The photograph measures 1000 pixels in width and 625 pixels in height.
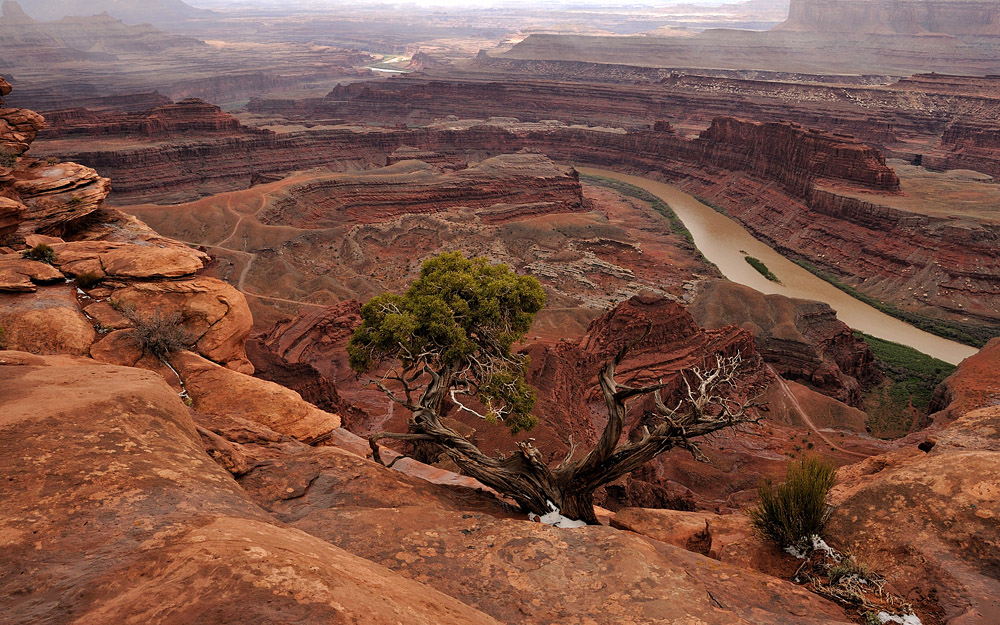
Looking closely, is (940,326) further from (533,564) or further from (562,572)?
(533,564)

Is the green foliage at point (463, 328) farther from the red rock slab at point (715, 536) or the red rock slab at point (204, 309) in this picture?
the red rock slab at point (715, 536)

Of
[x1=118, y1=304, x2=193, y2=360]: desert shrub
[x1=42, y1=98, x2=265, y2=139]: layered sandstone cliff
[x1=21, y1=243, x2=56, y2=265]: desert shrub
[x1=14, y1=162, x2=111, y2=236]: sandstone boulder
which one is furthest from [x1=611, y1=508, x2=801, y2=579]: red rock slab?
[x1=42, y1=98, x2=265, y2=139]: layered sandstone cliff

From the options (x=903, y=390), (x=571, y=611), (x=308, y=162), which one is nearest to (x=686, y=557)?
(x=571, y=611)

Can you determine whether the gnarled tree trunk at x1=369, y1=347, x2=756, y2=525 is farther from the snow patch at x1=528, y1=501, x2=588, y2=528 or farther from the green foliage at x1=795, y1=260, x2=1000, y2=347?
the green foliage at x1=795, y1=260, x2=1000, y2=347

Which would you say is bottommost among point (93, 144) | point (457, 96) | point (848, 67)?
point (93, 144)

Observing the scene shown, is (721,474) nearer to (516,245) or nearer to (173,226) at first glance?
(516,245)

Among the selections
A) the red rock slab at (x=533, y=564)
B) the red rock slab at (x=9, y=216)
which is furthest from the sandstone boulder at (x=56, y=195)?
the red rock slab at (x=533, y=564)
